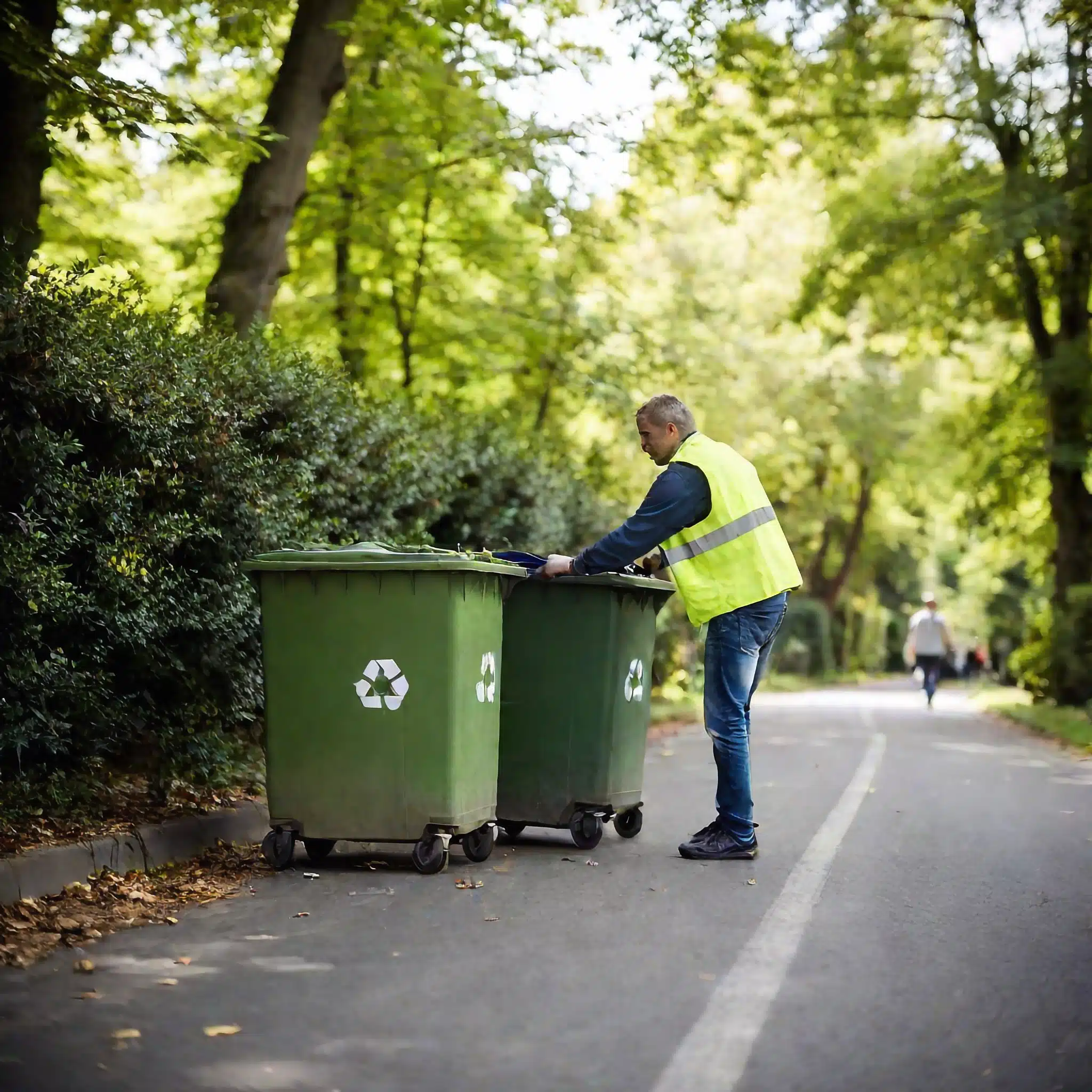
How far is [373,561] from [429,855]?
1.33 meters

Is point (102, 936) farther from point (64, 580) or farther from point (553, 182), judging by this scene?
point (553, 182)

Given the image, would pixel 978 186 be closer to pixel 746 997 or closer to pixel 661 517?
pixel 661 517

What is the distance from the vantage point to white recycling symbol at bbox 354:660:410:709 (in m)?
7.05

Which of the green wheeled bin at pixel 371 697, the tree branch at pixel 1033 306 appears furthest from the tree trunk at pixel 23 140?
the tree branch at pixel 1033 306

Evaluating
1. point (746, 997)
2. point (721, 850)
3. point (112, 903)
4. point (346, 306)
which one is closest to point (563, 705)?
point (721, 850)

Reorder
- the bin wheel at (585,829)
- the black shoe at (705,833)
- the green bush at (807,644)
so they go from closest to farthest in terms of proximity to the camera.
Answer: the black shoe at (705,833) < the bin wheel at (585,829) < the green bush at (807,644)

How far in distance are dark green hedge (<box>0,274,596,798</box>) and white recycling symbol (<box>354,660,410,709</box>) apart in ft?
3.77

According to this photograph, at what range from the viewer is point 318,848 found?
24.1ft

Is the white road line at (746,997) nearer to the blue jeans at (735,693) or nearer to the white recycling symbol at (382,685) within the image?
the blue jeans at (735,693)

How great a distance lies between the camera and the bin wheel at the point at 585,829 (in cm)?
796

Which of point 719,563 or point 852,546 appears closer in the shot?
point 719,563

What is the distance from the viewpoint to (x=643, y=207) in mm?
18891

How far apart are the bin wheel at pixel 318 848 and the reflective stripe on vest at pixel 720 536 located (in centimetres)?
208

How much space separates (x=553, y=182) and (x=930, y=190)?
739 centimetres
